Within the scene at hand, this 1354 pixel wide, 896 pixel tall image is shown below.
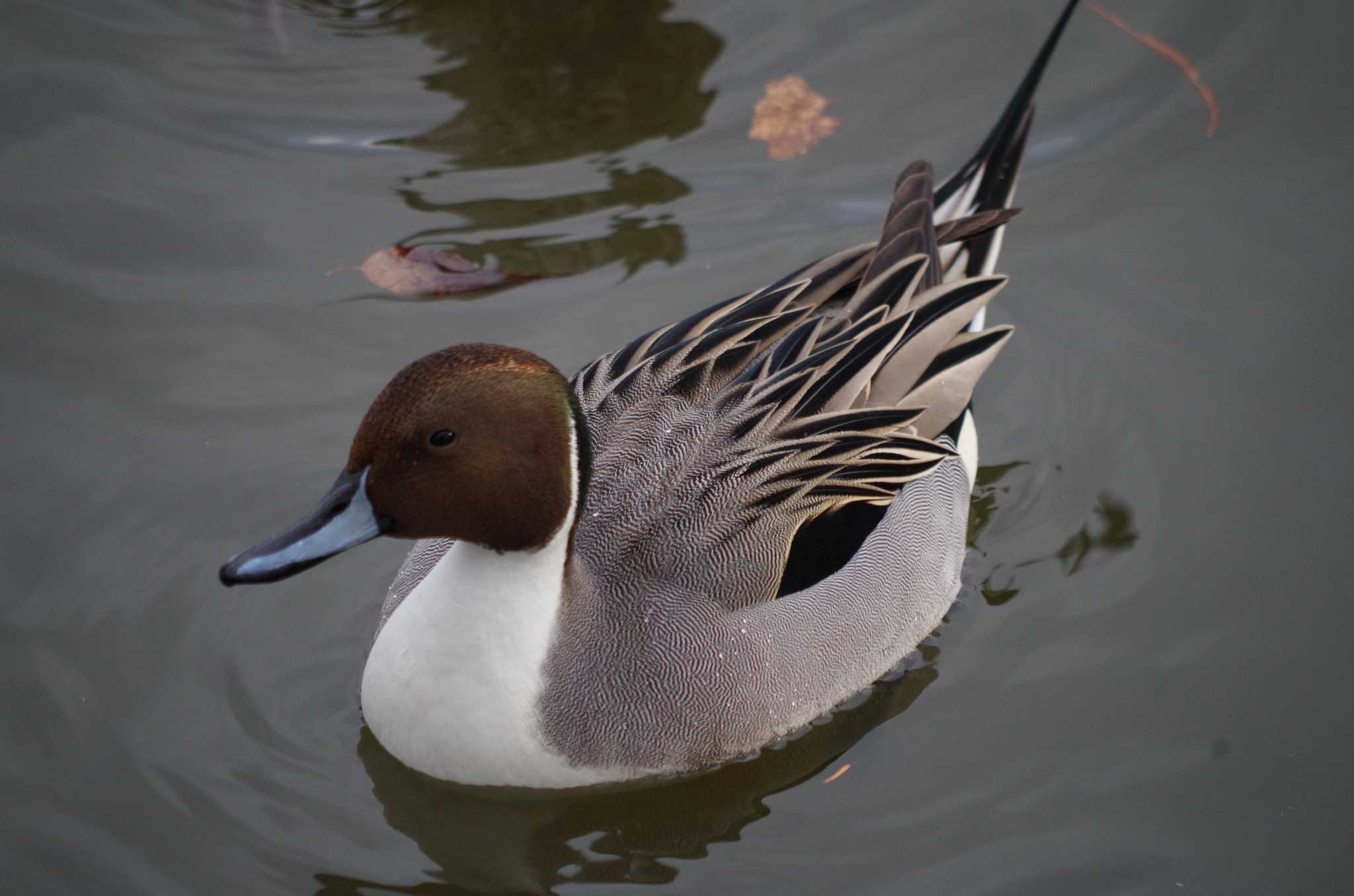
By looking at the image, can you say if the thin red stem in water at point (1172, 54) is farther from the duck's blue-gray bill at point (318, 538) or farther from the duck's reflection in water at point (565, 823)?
the duck's blue-gray bill at point (318, 538)

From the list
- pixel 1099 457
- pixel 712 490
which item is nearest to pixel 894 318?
pixel 712 490

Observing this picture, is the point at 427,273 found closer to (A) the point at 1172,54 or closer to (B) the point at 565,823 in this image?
(B) the point at 565,823

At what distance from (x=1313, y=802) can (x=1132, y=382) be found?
5.71 ft

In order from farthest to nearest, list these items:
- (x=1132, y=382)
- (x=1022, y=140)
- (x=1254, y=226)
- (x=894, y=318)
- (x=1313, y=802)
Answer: (x=1254, y=226), (x=1132, y=382), (x=1022, y=140), (x=894, y=318), (x=1313, y=802)

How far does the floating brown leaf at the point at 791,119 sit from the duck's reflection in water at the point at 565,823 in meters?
2.96

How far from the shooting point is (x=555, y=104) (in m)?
6.14

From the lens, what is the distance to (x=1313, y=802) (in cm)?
396

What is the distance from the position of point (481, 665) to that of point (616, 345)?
1891 mm

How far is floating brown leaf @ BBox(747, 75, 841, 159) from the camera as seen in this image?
6180 millimetres

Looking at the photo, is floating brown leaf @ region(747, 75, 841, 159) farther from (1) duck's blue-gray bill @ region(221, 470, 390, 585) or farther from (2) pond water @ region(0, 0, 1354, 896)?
(1) duck's blue-gray bill @ region(221, 470, 390, 585)

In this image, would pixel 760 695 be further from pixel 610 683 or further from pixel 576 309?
pixel 576 309

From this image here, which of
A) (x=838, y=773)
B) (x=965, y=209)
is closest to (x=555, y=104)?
(x=965, y=209)

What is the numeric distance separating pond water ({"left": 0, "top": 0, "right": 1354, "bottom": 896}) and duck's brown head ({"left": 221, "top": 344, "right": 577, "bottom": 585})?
0.90 meters

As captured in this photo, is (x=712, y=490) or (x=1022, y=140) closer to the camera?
(x=712, y=490)
